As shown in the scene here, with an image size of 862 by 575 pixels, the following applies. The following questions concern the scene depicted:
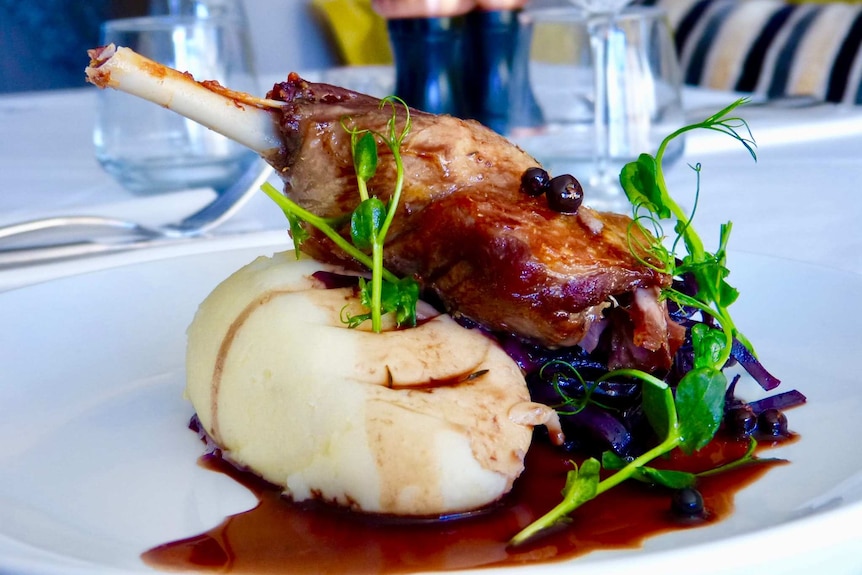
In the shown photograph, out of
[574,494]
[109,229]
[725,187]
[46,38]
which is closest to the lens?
[574,494]

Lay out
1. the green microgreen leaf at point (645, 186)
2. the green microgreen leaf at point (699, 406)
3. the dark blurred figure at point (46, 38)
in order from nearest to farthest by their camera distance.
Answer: the green microgreen leaf at point (699, 406) → the green microgreen leaf at point (645, 186) → the dark blurred figure at point (46, 38)

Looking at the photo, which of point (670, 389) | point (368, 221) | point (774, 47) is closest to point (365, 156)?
point (368, 221)

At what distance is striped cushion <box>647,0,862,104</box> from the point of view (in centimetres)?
538

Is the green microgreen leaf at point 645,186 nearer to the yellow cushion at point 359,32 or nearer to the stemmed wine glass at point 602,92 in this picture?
the stemmed wine glass at point 602,92

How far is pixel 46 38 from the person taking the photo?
8.08 m

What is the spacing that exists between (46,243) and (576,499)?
5.76 ft

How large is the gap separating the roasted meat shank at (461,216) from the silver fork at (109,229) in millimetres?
1085

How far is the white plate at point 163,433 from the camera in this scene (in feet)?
3.24

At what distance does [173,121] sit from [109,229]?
0.50m

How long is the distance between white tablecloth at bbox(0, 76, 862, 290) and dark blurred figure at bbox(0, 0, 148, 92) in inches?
142

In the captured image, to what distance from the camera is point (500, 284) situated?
4.62 ft

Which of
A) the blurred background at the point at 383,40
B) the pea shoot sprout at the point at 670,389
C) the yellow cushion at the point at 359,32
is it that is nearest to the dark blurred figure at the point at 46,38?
the blurred background at the point at 383,40

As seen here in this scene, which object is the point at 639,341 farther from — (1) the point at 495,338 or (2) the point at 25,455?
(2) the point at 25,455

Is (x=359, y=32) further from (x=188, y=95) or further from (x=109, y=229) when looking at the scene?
(x=188, y=95)
